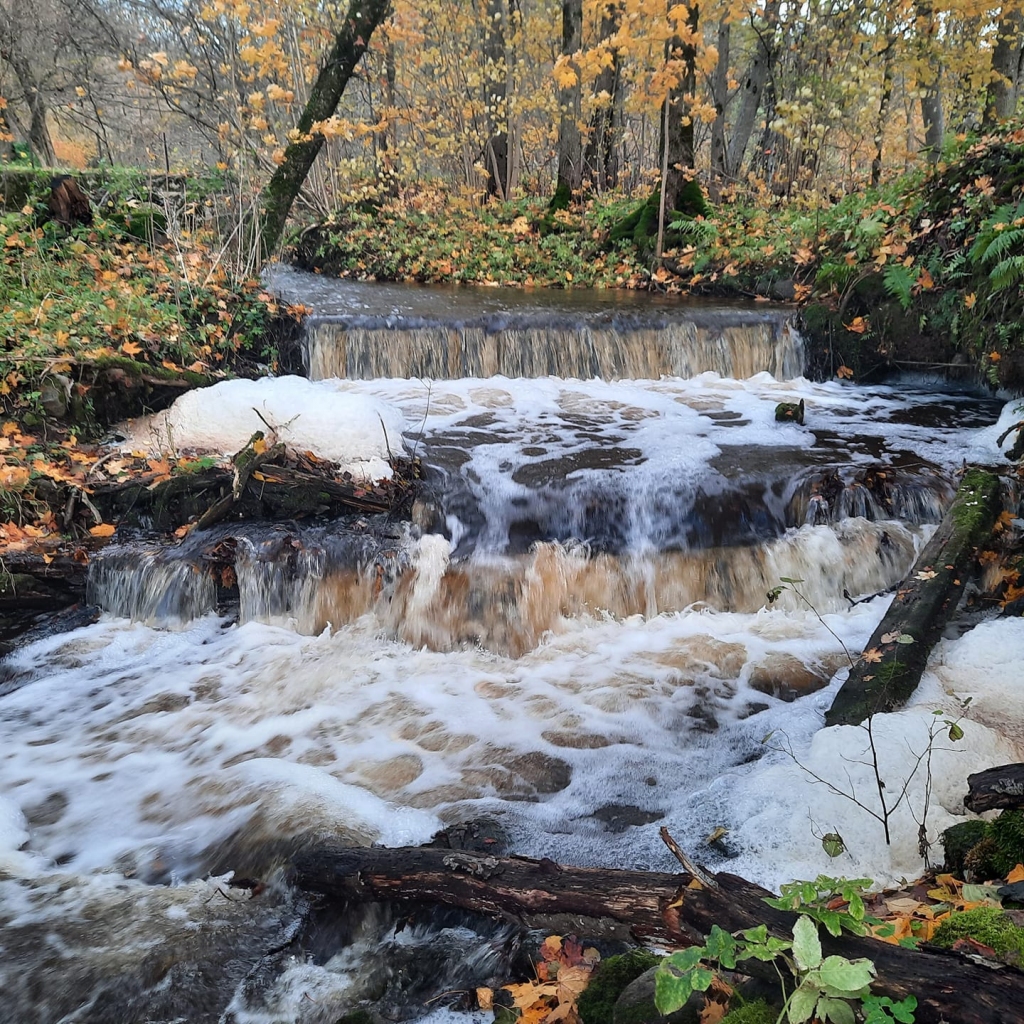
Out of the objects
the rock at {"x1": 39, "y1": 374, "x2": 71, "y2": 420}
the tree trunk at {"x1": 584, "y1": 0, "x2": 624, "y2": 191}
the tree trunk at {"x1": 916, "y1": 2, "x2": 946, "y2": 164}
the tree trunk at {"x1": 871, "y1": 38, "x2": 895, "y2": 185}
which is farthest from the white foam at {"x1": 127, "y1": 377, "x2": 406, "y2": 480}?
the tree trunk at {"x1": 584, "y1": 0, "x2": 624, "y2": 191}

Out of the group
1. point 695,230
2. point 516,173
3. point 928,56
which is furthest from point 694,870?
point 516,173

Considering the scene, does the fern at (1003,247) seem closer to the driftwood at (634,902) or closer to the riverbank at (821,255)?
the riverbank at (821,255)

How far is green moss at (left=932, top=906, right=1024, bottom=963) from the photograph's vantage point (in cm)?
160

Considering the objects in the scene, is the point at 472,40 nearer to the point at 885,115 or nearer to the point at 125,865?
the point at 885,115

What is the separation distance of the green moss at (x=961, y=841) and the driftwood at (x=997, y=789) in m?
0.08

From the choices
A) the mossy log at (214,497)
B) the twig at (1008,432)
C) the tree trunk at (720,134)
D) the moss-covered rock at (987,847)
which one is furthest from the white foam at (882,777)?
the tree trunk at (720,134)

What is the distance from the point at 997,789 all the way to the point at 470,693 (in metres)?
2.84

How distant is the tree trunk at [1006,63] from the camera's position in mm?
11842

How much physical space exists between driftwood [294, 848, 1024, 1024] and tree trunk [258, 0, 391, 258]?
Answer: 816 centimetres

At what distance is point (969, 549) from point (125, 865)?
4757mm

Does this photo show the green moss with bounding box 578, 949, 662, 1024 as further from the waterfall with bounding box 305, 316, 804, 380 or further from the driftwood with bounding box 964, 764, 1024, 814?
the waterfall with bounding box 305, 316, 804, 380

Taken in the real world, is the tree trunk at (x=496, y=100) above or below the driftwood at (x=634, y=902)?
above

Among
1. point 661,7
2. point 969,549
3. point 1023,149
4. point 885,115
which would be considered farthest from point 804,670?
point 885,115

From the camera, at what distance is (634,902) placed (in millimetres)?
2035
